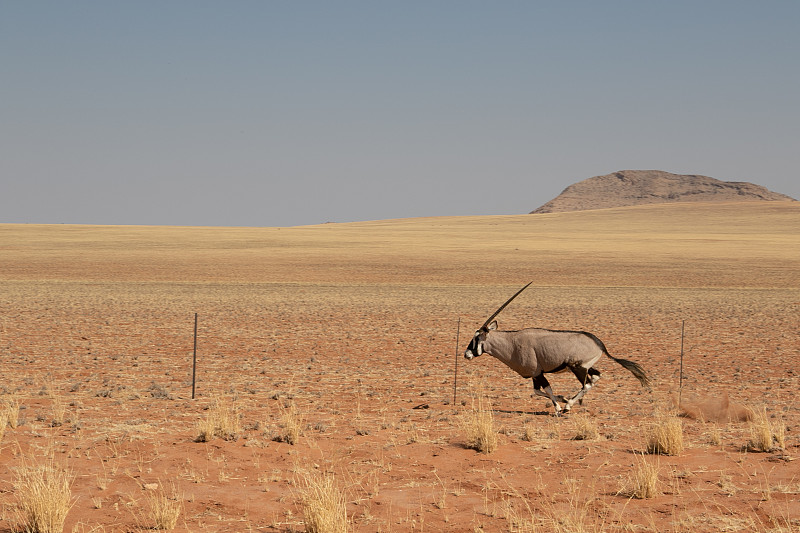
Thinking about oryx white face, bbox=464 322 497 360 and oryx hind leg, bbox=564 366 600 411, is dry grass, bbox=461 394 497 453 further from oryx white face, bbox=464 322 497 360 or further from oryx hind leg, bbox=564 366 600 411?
oryx hind leg, bbox=564 366 600 411

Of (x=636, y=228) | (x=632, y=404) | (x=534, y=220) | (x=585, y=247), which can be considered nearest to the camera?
(x=632, y=404)

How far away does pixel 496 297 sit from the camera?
4028 centimetres

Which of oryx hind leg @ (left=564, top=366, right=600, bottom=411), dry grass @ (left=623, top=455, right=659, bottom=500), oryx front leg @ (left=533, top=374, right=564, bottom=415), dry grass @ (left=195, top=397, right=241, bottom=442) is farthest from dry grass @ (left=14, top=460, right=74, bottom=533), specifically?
oryx hind leg @ (left=564, top=366, right=600, bottom=411)

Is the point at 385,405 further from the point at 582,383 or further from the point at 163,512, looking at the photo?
the point at 163,512

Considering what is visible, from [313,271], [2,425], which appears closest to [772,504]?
[2,425]

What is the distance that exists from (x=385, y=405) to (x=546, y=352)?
306 cm

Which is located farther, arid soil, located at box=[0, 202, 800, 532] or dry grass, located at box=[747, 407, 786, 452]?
dry grass, located at box=[747, 407, 786, 452]

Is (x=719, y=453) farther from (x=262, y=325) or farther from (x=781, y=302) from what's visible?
(x=781, y=302)

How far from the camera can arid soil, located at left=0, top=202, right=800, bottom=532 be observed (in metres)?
8.20

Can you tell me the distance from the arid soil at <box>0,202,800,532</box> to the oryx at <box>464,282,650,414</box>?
25.1 inches

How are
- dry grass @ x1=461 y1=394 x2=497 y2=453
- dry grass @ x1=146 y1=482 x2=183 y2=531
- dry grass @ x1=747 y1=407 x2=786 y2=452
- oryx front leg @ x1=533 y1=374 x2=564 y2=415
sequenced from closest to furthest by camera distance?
dry grass @ x1=146 y1=482 x2=183 y2=531 < dry grass @ x1=747 y1=407 x2=786 y2=452 < dry grass @ x1=461 y1=394 x2=497 y2=453 < oryx front leg @ x1=533 y1=374 x2=564 y2=415

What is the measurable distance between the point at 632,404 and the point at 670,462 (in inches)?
181

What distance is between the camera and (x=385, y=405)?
13.8 m

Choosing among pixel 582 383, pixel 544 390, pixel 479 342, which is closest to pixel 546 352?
pixel 544 390
